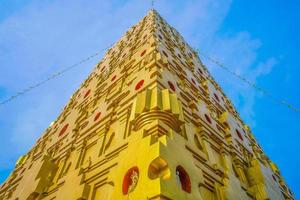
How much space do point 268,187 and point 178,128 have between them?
94.7 inches

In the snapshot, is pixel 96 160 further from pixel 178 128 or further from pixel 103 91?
pixel 103 91

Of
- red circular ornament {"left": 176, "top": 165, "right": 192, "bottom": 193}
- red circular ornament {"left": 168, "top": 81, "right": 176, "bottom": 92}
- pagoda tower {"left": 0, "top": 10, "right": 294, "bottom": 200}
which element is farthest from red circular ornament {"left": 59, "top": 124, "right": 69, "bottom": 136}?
red circular ornament {"left": 176, "top": 165, "right": 192, "bottom": 193}

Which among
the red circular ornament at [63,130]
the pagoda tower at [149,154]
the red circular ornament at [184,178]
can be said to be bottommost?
the red circular ornament at [184,178]

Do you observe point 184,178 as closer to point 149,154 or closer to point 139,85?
point 149,154

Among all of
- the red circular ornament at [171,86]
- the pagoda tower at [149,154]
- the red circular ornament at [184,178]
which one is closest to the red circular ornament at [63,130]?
the pagoda tower at [149,154]

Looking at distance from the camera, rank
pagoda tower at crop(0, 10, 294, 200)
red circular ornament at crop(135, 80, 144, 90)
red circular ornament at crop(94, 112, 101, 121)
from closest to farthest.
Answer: pagoda tower at crop(0, 10, 294, 200) < red circular ornament at crop(135, 80, 144, 90) < red circular ornament at crop(94, 112, 101, 121)

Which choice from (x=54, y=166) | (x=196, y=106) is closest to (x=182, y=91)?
(x=196, y=106)

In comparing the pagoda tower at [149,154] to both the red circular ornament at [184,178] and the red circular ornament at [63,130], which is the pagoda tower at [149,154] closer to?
the red circular ornament at [184,178]

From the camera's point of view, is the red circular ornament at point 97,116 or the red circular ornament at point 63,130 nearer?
the red circular ornament at point 97,116

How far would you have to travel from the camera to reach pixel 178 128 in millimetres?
4473

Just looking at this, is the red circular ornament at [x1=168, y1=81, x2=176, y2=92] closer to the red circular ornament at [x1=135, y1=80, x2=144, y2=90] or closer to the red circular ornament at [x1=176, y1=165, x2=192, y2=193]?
the red circular ornament at [x1=135, y1=80, x2=144, y2=90]

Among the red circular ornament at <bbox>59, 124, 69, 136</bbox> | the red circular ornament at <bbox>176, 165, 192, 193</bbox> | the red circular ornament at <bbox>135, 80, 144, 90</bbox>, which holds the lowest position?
the red circular ornament at <bbox>176, 165, 192, 193</bbox>

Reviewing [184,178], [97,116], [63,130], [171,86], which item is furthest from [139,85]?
[63,130]

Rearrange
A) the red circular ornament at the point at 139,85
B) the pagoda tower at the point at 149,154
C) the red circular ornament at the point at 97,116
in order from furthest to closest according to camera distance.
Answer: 1. the red circular ornament at the point at 97,116
2. the red circular ornament at the point at 139,85
3. the pagoda tower at the point at 149,154
